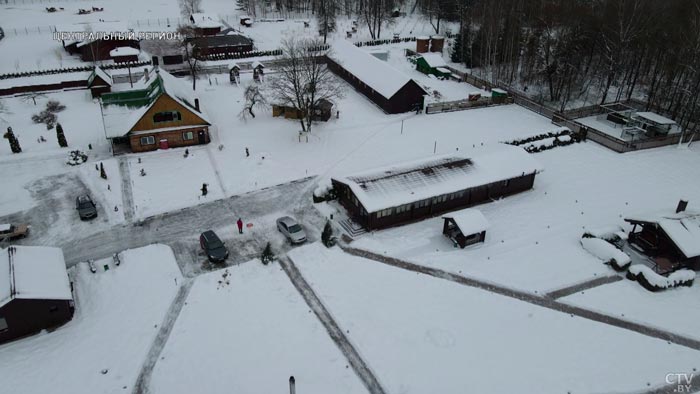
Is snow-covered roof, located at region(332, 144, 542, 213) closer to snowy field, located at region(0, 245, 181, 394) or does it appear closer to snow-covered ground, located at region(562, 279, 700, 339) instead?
snow-covered ground, located at region(562, 279, 700, 339)

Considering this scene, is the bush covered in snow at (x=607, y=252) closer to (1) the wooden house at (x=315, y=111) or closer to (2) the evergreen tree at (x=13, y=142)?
(1) the wooden house at (x=315, y=111)

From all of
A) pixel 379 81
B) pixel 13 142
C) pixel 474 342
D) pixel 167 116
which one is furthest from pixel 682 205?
pixel 13 142

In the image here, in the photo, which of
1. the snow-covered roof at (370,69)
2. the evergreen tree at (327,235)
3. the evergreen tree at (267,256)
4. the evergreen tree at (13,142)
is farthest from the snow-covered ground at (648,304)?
the evergreen tree at (13,142)

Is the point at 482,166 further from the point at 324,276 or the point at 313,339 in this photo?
the point at 313,339

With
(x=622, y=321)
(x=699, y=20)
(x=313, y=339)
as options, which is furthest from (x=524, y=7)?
(x=313, y=339)

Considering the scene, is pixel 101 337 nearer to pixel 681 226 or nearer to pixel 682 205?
pixel 681 226
